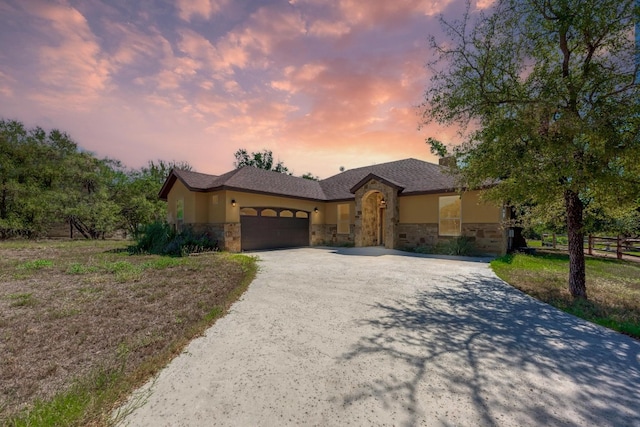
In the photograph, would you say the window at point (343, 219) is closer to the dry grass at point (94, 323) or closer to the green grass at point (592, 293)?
the green grass at point (592, 293)

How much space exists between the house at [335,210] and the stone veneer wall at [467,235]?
0.04 m

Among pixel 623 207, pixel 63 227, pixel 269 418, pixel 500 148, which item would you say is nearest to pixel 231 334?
pixel 269 418

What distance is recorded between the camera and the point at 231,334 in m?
3.82

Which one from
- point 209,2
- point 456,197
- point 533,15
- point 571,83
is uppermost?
point 209,2

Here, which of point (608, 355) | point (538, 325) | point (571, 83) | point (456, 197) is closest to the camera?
point (608, 355)

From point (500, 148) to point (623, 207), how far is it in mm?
3060

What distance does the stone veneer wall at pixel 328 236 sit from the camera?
16.8m

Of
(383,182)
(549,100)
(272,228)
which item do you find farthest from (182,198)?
(549,100)

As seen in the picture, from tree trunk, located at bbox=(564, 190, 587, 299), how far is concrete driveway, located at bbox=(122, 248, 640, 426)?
1.43 metres

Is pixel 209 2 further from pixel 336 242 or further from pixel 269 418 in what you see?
pixel 336 242

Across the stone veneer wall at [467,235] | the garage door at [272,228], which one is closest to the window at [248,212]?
the garage door at [272,228]

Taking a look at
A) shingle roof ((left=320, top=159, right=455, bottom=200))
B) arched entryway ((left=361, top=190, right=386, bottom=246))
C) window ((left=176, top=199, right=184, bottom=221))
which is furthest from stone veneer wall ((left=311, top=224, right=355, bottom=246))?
window ((left=176, top=199, right=184, bottom=221))

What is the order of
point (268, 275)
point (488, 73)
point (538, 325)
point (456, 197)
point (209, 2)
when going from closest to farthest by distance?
point (538, 325)
point (488, 73)
point (209, 2)
point (268, 275)
point (456, 197)

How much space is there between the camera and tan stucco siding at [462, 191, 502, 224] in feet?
39.5
